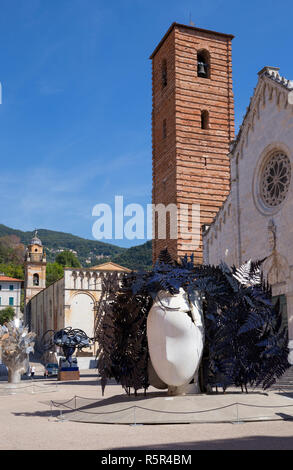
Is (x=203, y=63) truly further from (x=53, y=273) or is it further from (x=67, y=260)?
(x=67, y=260)

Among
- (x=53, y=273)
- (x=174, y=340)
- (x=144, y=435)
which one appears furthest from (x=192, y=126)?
(x=53, y=273)

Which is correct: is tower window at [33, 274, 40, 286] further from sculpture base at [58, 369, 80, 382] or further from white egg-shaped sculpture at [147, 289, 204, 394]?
white egg-shaped sculpture at [147, 289, 204, 394]

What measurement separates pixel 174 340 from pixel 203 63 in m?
25.7

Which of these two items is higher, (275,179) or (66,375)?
(275,179)

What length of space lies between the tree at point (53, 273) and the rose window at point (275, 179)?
81.6m

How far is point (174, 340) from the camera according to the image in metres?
12.5

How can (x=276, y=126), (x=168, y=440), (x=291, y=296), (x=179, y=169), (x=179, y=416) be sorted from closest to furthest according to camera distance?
(x=168, y=440) < (x=179, y=416) < (x=291, y=296) < (x=276, y=126) < (x=179, y=169)

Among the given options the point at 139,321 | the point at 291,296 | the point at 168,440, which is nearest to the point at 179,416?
the point at 168,440

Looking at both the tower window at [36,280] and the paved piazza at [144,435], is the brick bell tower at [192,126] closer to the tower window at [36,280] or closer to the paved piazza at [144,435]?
the paved piazza at [144,435]

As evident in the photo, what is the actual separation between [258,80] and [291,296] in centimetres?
1070

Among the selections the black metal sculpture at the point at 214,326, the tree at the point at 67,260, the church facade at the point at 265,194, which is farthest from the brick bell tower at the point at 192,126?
the tree at the point at 67,260

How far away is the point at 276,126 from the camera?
942 inches

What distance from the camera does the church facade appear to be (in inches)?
882
